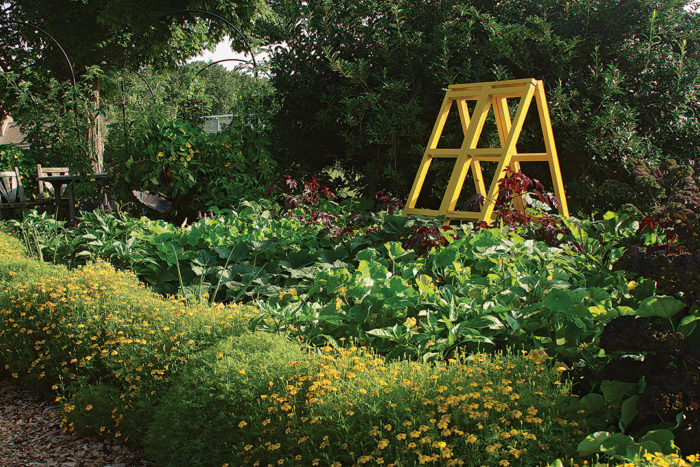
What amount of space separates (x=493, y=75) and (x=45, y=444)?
5850 mm

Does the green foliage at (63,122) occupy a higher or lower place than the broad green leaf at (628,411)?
higher

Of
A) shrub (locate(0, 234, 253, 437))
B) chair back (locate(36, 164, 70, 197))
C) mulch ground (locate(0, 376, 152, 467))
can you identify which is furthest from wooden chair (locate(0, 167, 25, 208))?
mulch ground (locate(0, 376, 152, 467))

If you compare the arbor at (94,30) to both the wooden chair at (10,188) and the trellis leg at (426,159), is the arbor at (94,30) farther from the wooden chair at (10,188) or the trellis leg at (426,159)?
the trellis leg at (426,159)

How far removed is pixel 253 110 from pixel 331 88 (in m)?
1.12

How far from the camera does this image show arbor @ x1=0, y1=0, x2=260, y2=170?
1448 cm

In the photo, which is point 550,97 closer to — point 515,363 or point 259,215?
point 259,215

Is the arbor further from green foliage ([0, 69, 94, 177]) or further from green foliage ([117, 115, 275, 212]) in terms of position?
green foliage ([117, 115, 275, 212])

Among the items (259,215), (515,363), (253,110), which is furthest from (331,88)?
(515,363)

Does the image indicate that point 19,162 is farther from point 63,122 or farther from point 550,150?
point 550,150

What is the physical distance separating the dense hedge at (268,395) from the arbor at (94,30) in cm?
1257

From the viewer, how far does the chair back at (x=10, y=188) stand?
9.31 meters

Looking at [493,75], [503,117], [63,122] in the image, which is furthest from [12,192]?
[503,117]

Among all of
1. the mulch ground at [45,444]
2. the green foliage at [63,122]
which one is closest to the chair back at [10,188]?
the green foliage at [63,122]

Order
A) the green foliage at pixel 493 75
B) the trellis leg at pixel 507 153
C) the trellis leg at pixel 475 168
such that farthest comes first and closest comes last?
the green foliage at pixel 493 75
the trellis leg at pixel 475 168
the trellis leg at pixel 507 153
